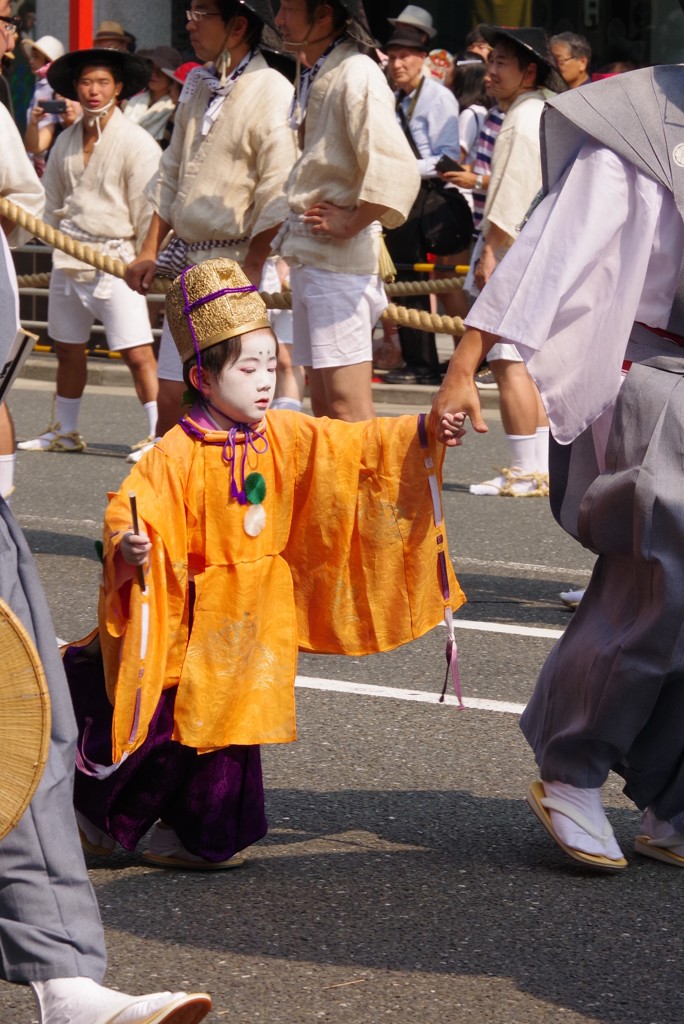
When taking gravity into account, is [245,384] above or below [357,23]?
below

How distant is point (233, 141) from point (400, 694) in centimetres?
243

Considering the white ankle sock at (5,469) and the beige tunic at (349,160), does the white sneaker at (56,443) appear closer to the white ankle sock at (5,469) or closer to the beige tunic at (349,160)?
the white ankle sock at (5,469)

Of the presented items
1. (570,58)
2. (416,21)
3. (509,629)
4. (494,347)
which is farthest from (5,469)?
(416,21)

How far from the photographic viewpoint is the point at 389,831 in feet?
12.5

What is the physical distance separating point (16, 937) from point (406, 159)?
143 inches

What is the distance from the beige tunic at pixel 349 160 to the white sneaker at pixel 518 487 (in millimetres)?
2220

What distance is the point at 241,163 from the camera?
6348 millimetres

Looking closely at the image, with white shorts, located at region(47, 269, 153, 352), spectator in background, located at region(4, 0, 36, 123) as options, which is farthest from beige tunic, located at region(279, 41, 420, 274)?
spectator in background, located at region(4, 0, 36, 123)

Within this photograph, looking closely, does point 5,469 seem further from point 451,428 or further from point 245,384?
point 451,428

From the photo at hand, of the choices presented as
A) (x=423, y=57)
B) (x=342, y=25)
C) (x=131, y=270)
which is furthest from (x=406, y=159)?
(x=423, y=57)

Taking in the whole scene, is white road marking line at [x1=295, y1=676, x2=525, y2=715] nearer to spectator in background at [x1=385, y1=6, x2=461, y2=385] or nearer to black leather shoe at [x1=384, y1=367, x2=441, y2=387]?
spectator in background at [x1=385, y1=6, x2=461, y2=385]

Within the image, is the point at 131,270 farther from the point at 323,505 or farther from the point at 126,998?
the point at 126,998

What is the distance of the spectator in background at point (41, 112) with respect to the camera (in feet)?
39.6

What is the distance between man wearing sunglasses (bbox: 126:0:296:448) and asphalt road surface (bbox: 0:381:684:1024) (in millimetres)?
1870
